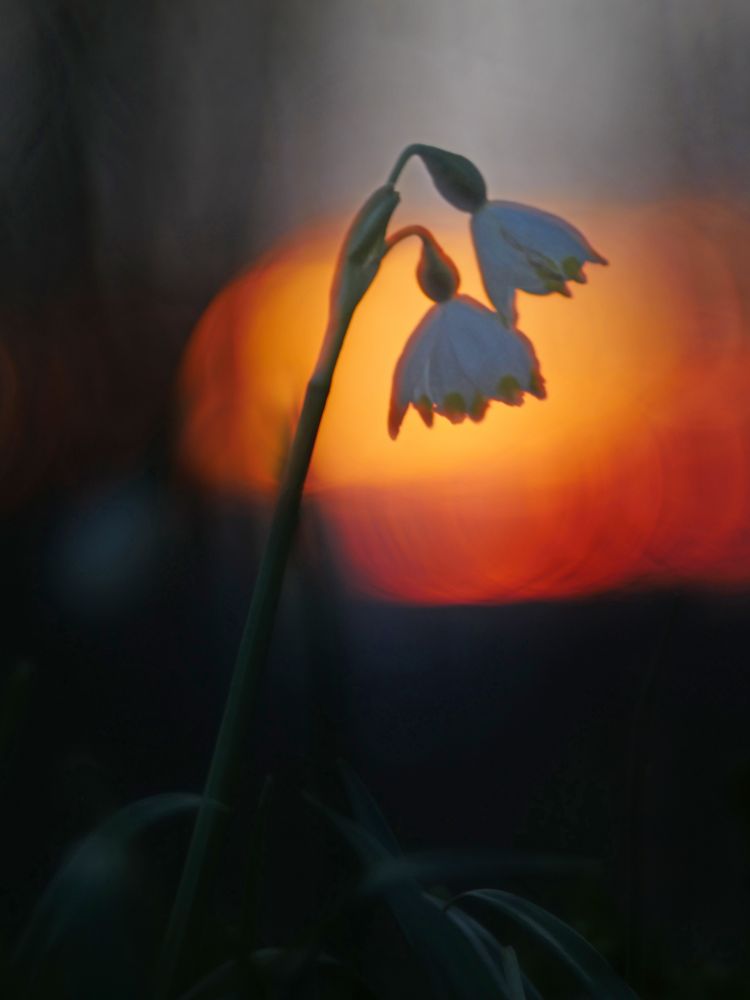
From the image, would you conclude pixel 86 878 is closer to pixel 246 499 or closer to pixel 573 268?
pixel 573 268

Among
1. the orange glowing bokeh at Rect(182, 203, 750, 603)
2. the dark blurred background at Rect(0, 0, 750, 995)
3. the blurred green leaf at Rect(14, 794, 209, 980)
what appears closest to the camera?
the blurred green leaf at Rect(14, 794, 209, 980)

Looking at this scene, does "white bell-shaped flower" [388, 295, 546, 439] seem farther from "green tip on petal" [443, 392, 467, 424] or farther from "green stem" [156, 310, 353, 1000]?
"green stem" [156, 310, 353, 1000]

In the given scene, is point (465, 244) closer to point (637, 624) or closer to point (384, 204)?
point (637, 624)

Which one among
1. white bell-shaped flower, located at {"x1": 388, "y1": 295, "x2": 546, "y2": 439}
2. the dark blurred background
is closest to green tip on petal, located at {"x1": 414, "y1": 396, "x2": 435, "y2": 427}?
white bell-shaped flower, located at {"x1": 388, "y1": 295, "x2": 546, "y2": 439}

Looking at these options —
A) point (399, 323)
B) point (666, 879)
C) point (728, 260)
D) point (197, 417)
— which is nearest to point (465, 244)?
point (399, 323)

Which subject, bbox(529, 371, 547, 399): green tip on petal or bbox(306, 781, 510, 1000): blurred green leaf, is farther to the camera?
bbox(529, 371, 547, 399): green tip on petal
